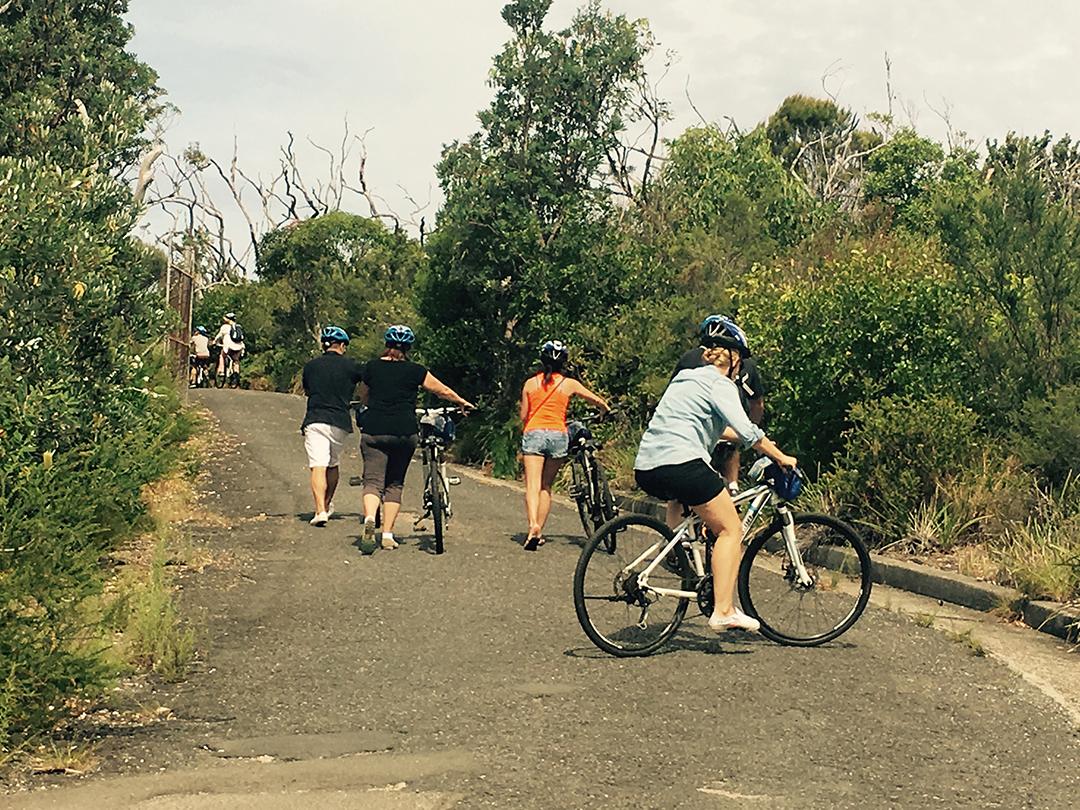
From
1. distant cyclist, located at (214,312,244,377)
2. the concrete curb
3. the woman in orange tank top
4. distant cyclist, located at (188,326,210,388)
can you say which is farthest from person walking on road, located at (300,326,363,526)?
distant cyclist, located at (214,312,244,377)

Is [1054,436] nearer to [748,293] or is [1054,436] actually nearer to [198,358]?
[748,293]

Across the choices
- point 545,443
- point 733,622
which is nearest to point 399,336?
point 545,443

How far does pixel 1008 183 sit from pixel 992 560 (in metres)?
4.37

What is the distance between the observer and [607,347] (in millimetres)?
19125

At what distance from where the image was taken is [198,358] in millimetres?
34844

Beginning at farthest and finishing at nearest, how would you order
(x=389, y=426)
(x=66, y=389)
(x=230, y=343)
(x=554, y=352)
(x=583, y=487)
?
(x=230, y=343) < (x=583, y=487) < (x=389, y=426) < (x=554, y=352) < (x=66, y=389)

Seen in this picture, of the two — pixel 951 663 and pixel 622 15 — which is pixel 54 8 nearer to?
pixel 622 15

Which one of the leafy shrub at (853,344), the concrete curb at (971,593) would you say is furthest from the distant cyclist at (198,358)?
the concrete curb at (971,593)

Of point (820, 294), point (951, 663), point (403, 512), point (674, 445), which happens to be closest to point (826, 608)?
point (951, 663)

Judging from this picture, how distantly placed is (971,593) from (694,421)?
381 cm

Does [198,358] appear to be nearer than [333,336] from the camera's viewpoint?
No

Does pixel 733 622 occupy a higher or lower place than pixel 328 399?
lower

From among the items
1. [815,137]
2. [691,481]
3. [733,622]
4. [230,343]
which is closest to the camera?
[691,481]

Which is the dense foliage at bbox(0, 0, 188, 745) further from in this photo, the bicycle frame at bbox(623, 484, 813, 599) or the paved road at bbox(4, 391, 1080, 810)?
the bicycle frame at bbox(623, 484, 813, 599)
